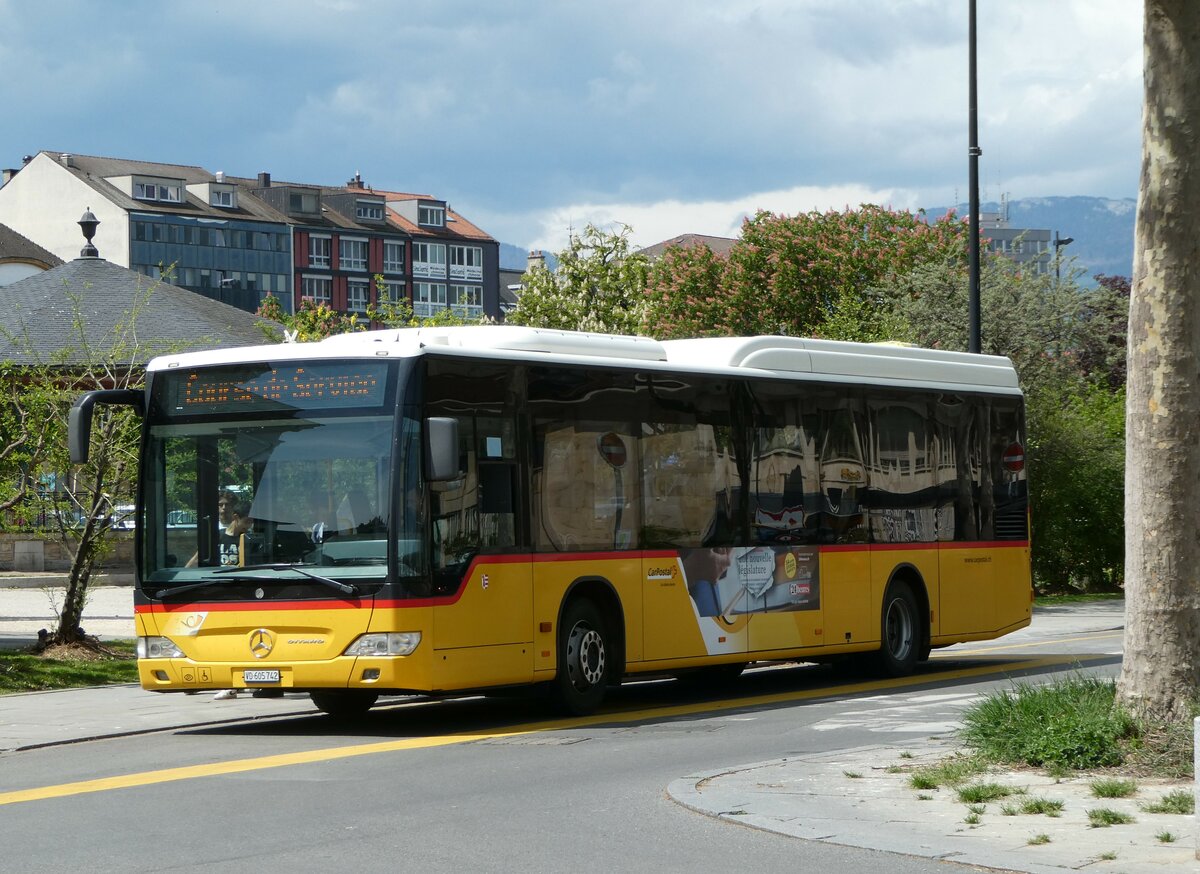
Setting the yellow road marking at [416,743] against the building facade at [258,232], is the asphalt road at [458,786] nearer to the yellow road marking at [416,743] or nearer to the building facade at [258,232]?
the yellow road marking at [416,743]

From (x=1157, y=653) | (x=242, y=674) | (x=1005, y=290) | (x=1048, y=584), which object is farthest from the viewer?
(x=1048, y=584)

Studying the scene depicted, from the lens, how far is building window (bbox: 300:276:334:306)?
143 m

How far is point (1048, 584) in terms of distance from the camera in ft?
130

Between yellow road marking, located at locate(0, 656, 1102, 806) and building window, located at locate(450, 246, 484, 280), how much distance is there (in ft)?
441

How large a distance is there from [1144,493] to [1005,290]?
23973mm

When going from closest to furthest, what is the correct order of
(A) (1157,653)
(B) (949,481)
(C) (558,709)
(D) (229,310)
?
(A) (1157,653) < (C) (558,709) < (B) (949,481) < (D) (229,310)

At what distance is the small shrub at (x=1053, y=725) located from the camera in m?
11.0

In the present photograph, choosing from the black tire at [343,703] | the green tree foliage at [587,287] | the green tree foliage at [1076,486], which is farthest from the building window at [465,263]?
the black tire at [343,703]

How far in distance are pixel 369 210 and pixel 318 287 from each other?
881 centimetres

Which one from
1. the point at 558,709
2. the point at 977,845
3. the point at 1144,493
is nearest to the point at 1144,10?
the point at 1144,493

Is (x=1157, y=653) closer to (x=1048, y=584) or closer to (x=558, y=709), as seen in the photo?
(x=558, y=709)

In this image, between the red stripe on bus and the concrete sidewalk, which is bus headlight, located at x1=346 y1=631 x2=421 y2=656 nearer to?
the red stripe on bus

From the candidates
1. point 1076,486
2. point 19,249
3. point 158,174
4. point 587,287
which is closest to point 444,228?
point 158,174

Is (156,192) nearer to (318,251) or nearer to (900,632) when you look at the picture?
(318,251)
